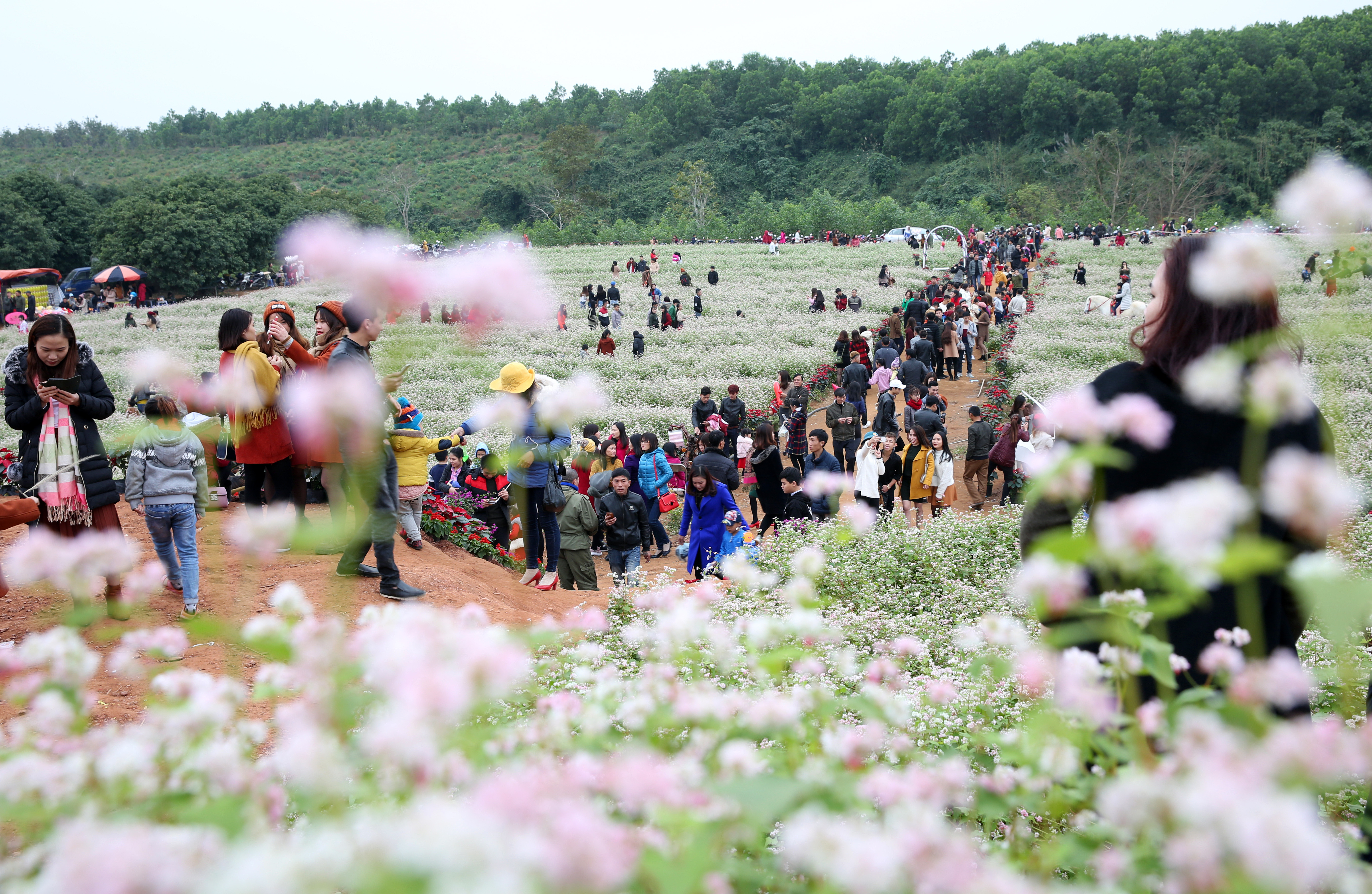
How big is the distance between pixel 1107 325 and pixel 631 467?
61.6 ft

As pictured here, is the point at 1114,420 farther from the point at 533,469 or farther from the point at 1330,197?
the point at 533,469

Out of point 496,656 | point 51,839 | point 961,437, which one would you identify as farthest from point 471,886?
point 961,437

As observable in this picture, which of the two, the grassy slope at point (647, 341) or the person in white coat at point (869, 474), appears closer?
the person in white coat at point (869, 474)

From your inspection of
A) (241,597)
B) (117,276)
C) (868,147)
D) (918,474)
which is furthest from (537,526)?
(868,147)

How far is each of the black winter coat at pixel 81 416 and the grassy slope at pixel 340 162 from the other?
79301 millimetres

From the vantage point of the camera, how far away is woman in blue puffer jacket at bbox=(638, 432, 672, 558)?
1036 centimetres

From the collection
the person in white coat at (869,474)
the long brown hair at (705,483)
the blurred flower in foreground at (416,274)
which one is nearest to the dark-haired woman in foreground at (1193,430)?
the blurred flower in foreground at (416,274)

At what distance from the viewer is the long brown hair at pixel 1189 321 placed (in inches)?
78.5

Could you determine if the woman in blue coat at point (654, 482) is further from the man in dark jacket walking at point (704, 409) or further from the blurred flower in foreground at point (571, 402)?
the blurred flower in foreground at point (571, 402)

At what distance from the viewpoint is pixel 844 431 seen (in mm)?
12305

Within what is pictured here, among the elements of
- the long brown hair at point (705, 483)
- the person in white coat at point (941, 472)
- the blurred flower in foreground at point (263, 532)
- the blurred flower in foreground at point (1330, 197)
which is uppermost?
the blurred flower in foreground at point (1330, 197)

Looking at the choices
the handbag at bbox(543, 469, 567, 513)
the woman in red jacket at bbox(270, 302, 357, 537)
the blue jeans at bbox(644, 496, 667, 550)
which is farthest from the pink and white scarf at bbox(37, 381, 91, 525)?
the blue jeans at bbox(644, 496, 667, 550)

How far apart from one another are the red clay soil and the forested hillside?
5846cm

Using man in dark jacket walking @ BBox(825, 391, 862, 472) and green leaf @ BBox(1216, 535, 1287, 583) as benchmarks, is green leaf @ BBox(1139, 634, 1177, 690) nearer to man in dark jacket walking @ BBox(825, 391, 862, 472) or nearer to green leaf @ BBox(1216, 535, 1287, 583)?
green leaf @ BBox(1216, 535, 1287, 583)
